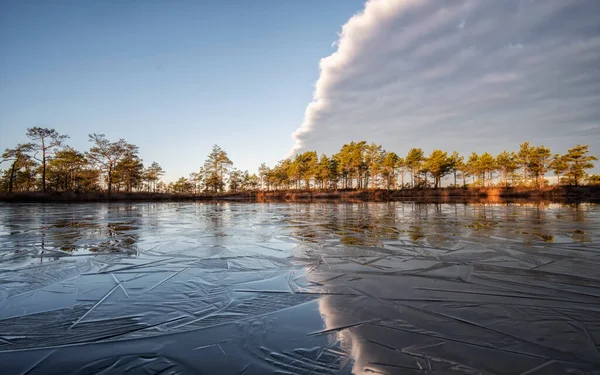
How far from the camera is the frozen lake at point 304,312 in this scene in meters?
1.46

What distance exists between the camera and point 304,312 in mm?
Answer: 2104

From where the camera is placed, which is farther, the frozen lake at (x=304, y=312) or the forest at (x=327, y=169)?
the forest at (x=327, y=169)

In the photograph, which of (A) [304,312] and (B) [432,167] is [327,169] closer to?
(B) [432,167]

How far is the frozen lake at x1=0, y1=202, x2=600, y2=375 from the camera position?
1456mm

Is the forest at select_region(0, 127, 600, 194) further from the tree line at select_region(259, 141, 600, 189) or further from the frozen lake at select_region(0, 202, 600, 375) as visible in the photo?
the frozen lake at select_region(0, 202, 600, 375)

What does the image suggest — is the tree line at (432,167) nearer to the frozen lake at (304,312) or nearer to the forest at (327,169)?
the forest at (327,169)

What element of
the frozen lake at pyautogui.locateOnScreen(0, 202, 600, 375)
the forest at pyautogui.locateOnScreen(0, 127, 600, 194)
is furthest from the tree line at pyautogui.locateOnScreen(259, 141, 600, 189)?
the frozen lake at pyautogui.locateOnScreen(0, 202, 600, 375)

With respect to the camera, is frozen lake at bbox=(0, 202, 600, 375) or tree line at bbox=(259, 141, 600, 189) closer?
frozen lake at bbox=(0, 202, 600, 375)

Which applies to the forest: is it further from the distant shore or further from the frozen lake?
the frozen lake

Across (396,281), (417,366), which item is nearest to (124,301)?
(417,366)

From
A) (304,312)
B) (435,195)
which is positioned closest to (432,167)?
(435,195)

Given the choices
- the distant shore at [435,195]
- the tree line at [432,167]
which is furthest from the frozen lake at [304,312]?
Result: the tree line at [432,167]

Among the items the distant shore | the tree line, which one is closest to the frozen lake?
the distant shore

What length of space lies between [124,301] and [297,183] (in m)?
66.3
